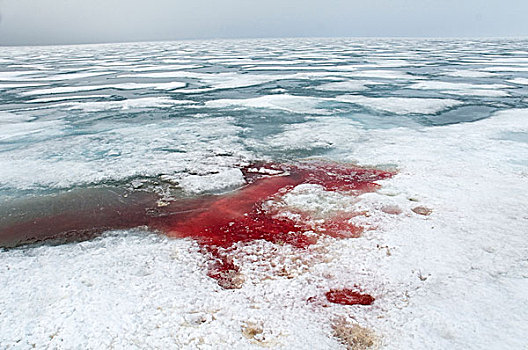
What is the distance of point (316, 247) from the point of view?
214 centimetres

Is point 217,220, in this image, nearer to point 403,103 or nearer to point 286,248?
point 286,248

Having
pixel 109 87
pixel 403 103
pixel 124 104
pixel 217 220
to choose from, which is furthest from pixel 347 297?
pixel 109 87

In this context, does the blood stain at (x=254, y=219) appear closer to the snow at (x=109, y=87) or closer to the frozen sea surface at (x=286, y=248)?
the frozen sea surface at (x=286, y=248)

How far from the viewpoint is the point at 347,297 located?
173 cm

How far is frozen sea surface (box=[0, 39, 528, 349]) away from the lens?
155 cm

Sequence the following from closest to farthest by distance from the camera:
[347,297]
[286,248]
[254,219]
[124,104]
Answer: [347,297], [286,248], [254,219], [124,104]

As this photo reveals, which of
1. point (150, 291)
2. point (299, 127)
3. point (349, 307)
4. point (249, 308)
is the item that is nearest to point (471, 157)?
point (299, 127)

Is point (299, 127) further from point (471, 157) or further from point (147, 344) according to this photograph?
point (147, 344)

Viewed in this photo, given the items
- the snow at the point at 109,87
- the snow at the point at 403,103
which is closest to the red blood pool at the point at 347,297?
the snow at the point at 403,103

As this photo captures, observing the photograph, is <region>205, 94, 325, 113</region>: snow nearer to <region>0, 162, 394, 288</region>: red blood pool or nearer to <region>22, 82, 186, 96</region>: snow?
<region>22, 82, 186, 96</region>: snow

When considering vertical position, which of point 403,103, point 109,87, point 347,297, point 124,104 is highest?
point 109,87

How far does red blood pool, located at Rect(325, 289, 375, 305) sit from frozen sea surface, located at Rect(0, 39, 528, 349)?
0.04m

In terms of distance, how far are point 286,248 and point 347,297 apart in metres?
0.50

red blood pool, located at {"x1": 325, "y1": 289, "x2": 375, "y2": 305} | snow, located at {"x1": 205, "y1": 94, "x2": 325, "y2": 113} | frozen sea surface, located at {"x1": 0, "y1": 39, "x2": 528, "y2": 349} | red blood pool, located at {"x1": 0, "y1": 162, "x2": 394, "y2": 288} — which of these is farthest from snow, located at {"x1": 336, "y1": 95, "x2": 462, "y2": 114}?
red blood pool, located at {"x1": 325, "y1": 289, "x2": 375, "y2": 305}
